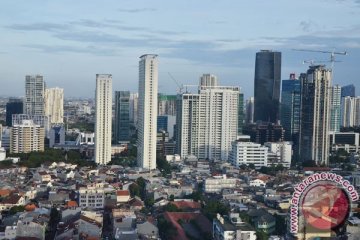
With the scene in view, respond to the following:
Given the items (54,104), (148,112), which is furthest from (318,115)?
(54,104)

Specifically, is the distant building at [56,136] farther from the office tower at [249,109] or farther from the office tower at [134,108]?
the office tower at [249,109]

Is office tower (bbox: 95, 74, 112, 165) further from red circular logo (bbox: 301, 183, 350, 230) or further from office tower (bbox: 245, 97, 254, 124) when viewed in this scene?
office tower (bbox: 245, 97, 254, 124)

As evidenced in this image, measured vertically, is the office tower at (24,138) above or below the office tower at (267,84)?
below

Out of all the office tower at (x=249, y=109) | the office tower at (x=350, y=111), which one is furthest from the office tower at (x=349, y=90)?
the office tower at (x=249, y=109)

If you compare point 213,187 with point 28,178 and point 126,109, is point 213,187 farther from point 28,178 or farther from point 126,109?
point 126,109

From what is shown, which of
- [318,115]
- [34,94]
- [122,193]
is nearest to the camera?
[122,193]

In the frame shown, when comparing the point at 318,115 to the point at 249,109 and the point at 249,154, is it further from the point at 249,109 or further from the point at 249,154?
the point at 249,109
